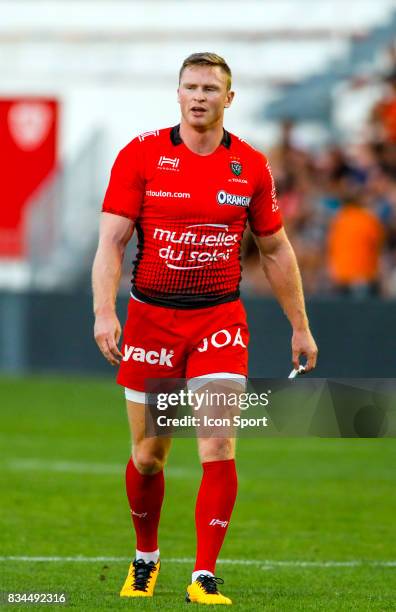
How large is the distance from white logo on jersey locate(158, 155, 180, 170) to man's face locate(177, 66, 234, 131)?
0.17m

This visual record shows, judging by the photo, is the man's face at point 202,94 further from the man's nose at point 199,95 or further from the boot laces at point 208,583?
the boot laces at point 208,583

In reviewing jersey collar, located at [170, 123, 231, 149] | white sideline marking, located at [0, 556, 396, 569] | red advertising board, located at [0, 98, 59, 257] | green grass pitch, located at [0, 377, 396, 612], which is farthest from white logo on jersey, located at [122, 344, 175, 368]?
red advertising board, located at [0, 98, 59, 257]

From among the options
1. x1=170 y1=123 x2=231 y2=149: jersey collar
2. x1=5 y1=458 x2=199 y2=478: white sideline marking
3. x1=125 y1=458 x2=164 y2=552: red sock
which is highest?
x1=170 y1=123 x2=231 y2=149: jersey collar

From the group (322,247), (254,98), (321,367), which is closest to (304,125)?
(254,98)

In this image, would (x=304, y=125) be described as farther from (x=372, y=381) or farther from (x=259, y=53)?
(x=372, y=381)

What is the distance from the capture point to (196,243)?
723cm

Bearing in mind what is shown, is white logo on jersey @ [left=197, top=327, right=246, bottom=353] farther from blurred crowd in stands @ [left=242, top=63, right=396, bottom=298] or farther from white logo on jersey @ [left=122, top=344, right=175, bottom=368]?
blurred crowd in stands @ [left=242, top=63, right=396, bottom=298]

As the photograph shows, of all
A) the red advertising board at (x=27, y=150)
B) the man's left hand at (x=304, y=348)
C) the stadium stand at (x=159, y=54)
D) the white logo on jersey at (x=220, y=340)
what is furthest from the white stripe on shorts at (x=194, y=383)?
the red advertising board at (x=27, y=150)

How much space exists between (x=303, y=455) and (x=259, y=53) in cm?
1302

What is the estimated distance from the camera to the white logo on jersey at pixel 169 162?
7.18m

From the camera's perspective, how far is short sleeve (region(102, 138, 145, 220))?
23.5 feet

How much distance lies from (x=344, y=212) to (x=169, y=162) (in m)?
11.9

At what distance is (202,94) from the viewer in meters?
7.09

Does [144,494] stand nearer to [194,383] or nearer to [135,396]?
[135,396]
